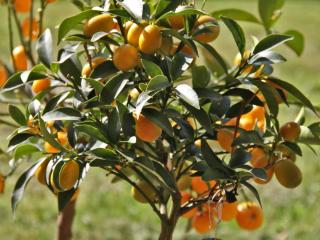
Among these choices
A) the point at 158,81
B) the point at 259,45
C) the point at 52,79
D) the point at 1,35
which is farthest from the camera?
the point at 1,35

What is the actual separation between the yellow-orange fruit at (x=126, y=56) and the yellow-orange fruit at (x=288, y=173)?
0.30m

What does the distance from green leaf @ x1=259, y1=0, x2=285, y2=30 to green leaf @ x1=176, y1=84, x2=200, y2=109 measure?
0.43m

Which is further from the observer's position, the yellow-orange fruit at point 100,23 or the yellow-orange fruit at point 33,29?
the yellow-orange fruit at point 33,29

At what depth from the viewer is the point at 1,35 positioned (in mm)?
6477

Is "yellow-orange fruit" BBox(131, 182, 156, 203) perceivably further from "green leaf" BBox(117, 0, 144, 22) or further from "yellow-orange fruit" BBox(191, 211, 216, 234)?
"green leaf" BBox(117, 0, 144, 22)

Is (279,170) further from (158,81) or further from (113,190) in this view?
(113,190)

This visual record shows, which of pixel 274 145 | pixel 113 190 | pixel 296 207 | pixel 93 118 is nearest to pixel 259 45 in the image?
pixel 274 145

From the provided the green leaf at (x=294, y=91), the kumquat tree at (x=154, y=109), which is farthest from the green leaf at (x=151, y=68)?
the green leaf at (x=294, y=91)

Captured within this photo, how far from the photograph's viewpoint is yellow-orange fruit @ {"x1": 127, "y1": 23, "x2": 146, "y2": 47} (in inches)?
35.2

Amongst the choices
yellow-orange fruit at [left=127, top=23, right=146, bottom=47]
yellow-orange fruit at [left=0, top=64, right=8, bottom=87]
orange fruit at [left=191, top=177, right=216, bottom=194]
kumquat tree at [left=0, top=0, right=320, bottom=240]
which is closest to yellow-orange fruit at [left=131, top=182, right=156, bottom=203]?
kumquat tree at [left=0, top=0, right=320, bottom=240]

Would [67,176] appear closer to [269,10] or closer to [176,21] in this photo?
[176,21]

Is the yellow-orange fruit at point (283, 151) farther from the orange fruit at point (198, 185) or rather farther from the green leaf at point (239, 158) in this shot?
the orange fruit at point (198, 185)

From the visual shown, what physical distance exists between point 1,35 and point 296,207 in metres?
4.60

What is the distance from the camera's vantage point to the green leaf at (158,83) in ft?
2.68
